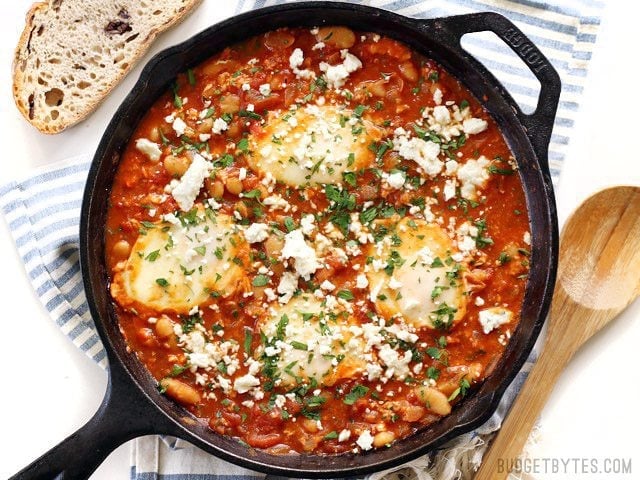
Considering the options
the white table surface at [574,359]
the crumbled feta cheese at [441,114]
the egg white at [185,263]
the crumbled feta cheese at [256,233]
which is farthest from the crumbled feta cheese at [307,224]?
the white table surface at [574,359]

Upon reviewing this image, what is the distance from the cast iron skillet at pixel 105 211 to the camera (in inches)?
128

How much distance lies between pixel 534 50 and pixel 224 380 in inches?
73.1

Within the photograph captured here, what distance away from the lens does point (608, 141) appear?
12.5 feet

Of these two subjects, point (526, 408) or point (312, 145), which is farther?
point (526, 408)

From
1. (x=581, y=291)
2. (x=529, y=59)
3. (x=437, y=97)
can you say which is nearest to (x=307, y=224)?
(x=437, y=97)

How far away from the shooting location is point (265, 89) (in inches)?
135

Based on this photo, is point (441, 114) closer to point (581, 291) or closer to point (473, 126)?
Answer: point (473, 126)

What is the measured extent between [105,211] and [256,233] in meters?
0.67

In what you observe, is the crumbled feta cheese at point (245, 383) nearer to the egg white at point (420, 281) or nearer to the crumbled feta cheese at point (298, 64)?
the egg white at point (420, 281)

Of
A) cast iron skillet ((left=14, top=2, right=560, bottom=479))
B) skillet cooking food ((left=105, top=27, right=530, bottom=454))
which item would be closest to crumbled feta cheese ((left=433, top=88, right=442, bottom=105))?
skillet cooking food ((left=105, top=27, right=530, bottom=454))

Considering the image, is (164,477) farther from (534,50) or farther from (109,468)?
(534,50)

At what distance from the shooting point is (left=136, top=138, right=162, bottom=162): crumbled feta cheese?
3.46m

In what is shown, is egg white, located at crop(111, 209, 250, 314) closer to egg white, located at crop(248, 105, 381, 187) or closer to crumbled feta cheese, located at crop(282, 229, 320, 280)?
crumbled feta cheese, located at crop(282, 229, 320, 280)

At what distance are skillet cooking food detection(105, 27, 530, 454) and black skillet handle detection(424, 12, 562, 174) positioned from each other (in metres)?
0.19
